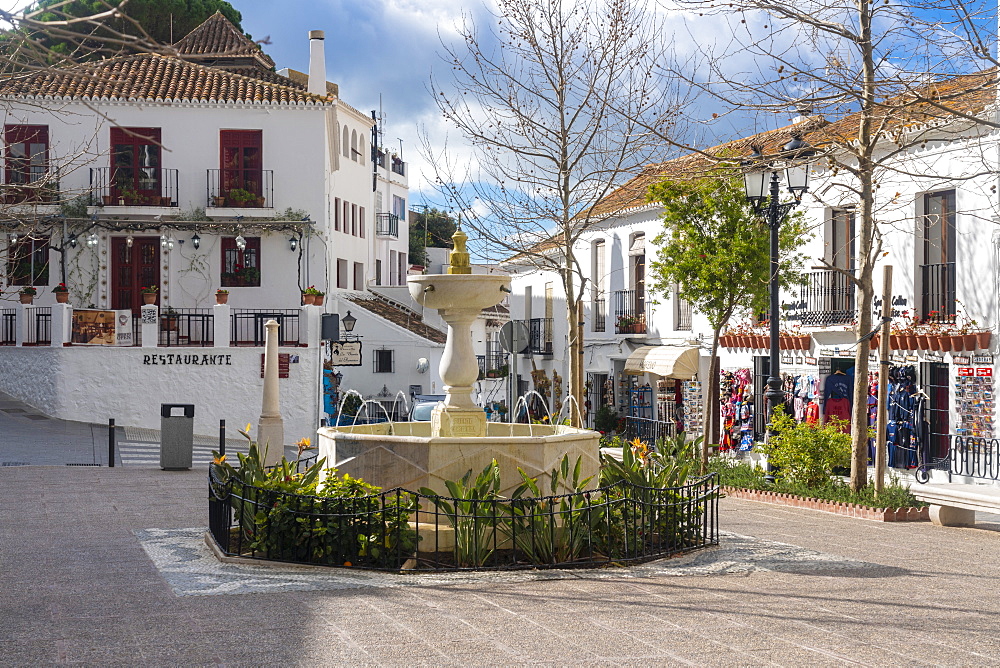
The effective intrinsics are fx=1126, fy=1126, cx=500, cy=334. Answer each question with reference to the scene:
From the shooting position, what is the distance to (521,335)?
17875 millimetres

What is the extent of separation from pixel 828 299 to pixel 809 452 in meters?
7.02

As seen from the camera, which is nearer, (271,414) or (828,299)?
(271,414)

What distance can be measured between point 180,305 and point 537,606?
24.4 metres

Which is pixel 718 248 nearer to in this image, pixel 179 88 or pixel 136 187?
pixel 136 187

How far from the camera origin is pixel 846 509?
Answer: 1418cm

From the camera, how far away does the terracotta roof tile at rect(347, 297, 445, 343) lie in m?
36.8

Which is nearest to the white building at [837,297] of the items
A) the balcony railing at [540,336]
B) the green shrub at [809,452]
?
the green shrub at [809,452]

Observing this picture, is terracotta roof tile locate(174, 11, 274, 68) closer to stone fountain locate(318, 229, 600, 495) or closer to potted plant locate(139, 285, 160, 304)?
potted plant locate(139, 285, 160, 304)

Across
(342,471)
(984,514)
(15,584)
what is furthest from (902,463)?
(15,584)

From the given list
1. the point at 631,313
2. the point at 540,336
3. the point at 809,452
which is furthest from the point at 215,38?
the point at 809,452

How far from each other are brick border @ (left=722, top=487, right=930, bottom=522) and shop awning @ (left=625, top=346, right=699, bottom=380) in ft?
31.4

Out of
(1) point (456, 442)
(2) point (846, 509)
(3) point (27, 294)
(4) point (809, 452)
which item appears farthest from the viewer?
(3) point (27, 294)

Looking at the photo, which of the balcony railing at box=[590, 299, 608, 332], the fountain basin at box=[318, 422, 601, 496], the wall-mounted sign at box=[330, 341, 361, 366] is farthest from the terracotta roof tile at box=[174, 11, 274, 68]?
the fountain basin at box=[318, 422, 601, 496]

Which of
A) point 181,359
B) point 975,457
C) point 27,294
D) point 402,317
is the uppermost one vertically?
point 27,294
